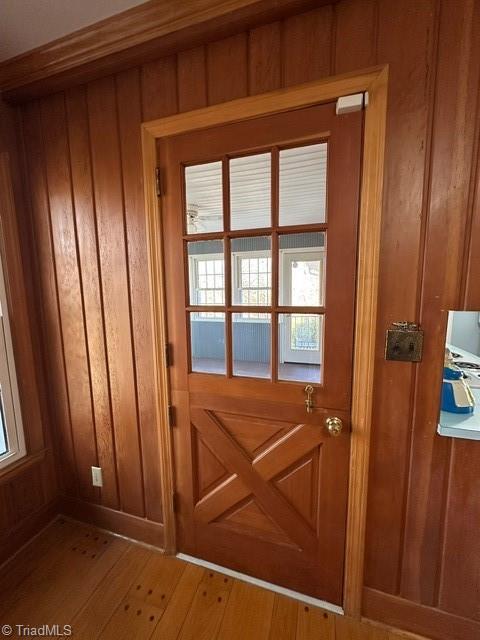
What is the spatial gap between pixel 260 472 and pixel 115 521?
986 mm

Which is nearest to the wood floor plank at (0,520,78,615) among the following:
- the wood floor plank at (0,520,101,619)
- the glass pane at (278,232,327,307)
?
the wood floor plank at (0,520,101,619)

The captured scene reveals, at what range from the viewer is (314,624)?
1.16 meters

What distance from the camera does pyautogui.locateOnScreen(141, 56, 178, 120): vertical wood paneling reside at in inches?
45.3

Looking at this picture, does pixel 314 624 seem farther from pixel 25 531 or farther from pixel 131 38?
pixel 131 38

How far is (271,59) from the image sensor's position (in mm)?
1020

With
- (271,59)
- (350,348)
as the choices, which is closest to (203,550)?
(350,348)

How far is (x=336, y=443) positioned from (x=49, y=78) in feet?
6.67

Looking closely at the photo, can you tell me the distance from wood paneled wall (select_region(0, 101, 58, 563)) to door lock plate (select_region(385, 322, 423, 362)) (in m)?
1.80

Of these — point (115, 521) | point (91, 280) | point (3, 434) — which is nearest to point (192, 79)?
point (91, 280)

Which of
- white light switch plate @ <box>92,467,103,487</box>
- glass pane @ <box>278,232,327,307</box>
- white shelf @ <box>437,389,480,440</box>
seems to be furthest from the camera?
white light switch plate @ <box>92,467,103,487</box>

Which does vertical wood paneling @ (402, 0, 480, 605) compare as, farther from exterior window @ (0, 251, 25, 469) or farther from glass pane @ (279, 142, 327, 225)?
exterior window @ (0, 251, 25, 469)

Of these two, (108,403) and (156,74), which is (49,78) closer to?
(156,74)

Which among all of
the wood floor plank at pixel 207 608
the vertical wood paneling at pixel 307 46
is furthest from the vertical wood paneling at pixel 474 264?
the wood floor plank at pixel 207 608

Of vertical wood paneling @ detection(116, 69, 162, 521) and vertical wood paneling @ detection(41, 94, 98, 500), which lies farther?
vertical wood paneling @ detection(41, 94, 98, 500)
